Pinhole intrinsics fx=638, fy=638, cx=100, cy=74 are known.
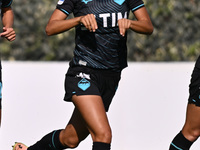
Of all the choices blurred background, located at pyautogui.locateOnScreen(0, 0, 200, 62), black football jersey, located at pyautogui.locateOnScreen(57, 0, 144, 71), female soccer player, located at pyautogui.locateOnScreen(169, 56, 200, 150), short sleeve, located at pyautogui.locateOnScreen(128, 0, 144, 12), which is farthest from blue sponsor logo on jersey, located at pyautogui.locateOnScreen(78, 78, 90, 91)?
blurred background, located at pyautogui.locateOnScreen(0, 0, 200, 62)

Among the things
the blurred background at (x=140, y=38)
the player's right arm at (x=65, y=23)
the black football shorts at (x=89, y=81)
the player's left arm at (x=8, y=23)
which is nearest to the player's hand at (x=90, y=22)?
the player's right arm at (x=65, y=23)

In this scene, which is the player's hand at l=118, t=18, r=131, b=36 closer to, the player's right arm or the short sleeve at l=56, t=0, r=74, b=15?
the player's right arm

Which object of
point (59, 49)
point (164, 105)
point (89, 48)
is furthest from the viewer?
point (59, 49)

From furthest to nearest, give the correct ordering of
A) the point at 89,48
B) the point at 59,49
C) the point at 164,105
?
the point at 59,49 → the point at 164,105 → the point at 89,48

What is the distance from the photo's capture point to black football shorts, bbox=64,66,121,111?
4576mm

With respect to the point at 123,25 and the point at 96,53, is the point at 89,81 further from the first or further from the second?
the point at 123,25

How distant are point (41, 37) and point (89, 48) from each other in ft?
15.1

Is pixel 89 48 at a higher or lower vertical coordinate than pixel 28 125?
higher

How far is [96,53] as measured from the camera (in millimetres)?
4594

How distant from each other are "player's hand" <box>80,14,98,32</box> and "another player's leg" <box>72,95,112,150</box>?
0.54m

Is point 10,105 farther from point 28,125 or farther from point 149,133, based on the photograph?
Result: point 149,133

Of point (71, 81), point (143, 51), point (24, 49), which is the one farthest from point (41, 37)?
point (71, 81)

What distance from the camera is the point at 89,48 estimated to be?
461cm

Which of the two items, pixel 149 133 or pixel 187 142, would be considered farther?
pixel 149 133
